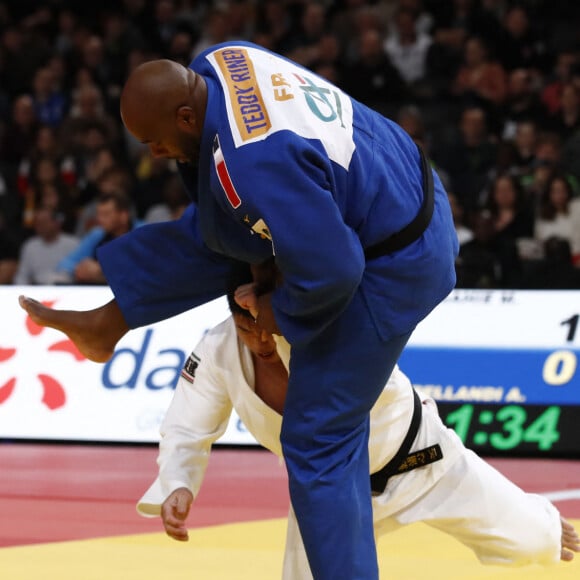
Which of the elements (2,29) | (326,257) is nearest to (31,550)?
(326,257)

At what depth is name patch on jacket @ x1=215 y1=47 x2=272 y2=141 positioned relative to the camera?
112 inches

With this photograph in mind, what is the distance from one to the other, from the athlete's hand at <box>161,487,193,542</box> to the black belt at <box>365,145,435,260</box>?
0.83 metres

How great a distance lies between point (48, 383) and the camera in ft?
22.4

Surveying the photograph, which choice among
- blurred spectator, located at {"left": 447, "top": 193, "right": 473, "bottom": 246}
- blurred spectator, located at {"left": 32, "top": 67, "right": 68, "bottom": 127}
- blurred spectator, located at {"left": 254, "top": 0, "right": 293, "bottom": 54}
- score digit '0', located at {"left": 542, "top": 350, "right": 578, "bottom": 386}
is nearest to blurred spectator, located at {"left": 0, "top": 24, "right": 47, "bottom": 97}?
blurred spectator, located at {"left": 32, "top": 67, "right": 68, "bottom": 127}

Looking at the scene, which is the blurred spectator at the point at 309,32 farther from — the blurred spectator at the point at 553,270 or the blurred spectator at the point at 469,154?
the blurred spectator at the point at 553,270

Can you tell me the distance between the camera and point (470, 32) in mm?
10305

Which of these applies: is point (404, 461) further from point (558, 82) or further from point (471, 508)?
point (558, 82)

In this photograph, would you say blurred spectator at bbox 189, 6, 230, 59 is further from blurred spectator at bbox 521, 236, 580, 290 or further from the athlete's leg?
the athlete's leg

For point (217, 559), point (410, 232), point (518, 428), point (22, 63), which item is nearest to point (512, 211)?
point (518, 428)

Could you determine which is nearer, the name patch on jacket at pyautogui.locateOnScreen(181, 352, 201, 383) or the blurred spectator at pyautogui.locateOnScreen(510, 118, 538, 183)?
the name patch on jacket at pyautogui.locateOnScreen(181, 352, 201, 383)

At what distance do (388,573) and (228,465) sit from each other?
88.7 inches

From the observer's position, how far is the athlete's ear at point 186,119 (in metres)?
2.92

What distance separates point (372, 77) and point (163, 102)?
7.58 meters

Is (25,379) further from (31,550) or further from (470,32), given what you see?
(470,32)
